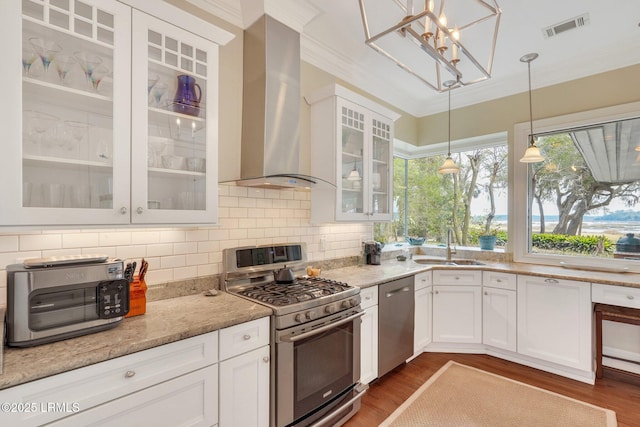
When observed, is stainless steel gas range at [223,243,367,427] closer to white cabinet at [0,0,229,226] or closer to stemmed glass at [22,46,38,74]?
white cabinet at [0,0,229,226]

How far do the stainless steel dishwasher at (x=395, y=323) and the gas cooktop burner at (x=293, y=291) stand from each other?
546 millimetres

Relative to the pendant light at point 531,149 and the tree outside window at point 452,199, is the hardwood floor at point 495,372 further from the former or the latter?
the pendant light at point 531,149

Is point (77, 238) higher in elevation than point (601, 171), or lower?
lower

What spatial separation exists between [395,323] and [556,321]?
1464 mm

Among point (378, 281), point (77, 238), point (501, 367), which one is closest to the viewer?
point (77, 238)

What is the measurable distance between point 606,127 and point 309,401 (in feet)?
12.1

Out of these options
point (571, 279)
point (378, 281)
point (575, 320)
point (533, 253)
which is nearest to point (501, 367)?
point (575, 320)

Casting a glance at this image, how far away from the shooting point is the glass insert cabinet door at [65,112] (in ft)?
4.07

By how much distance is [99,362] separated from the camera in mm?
1170

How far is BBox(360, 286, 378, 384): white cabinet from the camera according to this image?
241cm

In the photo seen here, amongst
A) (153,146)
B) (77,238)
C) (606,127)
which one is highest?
(606,127)

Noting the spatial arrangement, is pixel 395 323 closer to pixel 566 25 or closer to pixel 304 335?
pixel 304 335

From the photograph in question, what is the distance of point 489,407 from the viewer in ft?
A: 7.66

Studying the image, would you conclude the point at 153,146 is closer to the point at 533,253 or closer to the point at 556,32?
the point at 556,32
